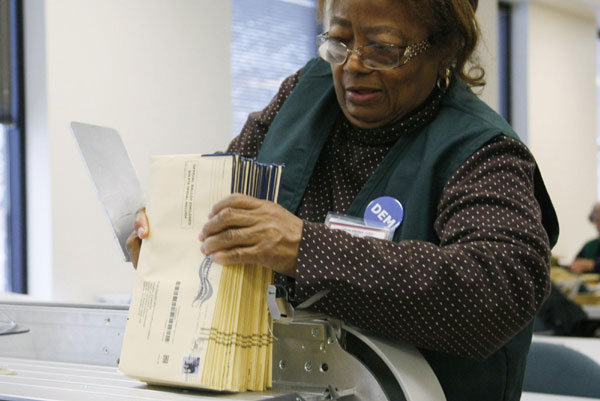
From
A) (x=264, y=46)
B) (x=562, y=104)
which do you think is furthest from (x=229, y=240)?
(x=562, y=104)

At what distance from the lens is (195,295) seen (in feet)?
3.16

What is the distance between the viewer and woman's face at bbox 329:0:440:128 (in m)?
1.29

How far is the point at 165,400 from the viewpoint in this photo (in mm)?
916

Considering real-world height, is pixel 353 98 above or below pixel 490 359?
above

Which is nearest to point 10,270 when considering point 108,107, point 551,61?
point 108,107

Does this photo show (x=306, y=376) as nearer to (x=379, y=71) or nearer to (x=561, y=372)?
(x=379, y=71)

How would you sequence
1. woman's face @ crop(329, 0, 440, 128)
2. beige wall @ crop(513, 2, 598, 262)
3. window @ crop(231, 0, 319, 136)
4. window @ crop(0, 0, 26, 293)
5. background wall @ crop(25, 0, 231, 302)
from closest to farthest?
woman's face @ crop(329, 0, 440, 128)
background wall @ crop(25, 0, 231, 302)
window @ crop(0, 0, 26, 293)
window @ crop(231, 0, 319, 136)
beige wall @ crop(513, 2, 598, 262)

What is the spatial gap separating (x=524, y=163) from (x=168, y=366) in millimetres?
573

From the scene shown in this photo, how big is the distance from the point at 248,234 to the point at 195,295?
10 centimetres

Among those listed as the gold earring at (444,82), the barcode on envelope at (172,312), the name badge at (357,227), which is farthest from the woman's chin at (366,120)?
the barcode on envelope at (172,312)

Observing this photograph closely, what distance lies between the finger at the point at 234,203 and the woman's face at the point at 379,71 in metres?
0.42

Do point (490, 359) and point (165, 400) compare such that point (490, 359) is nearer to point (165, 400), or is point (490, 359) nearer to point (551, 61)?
point (165, 400)

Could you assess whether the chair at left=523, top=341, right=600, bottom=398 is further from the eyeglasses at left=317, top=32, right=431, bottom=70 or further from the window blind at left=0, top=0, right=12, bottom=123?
the window blind at left=0, top=0, right=12, bottom=123

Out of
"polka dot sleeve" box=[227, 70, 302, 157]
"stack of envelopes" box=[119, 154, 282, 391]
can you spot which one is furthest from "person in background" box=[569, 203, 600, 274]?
"stack of envelopes" box=[119, 154, 282, 391]
